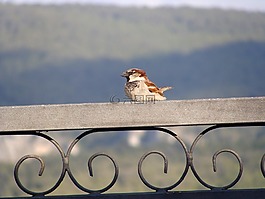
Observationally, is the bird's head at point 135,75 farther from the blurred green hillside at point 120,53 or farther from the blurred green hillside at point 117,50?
the blurred green hillside at point 117,50

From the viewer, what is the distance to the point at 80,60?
223 feet

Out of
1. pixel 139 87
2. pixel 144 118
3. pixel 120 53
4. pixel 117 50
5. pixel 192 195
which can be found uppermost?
pixel 117 50

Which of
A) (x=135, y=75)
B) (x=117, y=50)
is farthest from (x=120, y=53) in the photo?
(x=135, y=75)

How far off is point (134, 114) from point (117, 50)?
6924cm

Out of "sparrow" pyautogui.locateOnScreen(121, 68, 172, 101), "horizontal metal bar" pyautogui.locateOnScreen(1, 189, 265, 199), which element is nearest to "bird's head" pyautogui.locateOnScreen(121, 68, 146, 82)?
"sparrow" pyautogui.locateOnScreen(121, 68, 172, 101)

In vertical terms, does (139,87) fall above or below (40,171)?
above

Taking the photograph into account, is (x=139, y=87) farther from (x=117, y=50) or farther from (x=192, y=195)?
(x=117, y=50)

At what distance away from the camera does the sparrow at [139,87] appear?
244 centimetres

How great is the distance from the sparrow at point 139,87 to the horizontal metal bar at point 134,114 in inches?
8.4

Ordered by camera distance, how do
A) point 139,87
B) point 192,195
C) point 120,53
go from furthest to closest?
point 120,53 → point 139,87 → point 192,195

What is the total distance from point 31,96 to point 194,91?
38.9ft

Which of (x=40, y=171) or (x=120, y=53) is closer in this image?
(x=40, y=171)

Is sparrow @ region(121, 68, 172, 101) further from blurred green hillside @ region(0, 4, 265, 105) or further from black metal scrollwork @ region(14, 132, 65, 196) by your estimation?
blurred green hillside @ region(0, 4, 265, 105)

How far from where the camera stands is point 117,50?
71.2m
